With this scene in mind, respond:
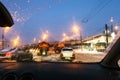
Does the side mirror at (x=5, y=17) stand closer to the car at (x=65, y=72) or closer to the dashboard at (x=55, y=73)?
the car at (x=65, y=72)

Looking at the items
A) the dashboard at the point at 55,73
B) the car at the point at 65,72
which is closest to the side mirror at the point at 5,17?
the car at the point at 65,72

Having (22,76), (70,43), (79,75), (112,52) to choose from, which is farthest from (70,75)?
(70,43)

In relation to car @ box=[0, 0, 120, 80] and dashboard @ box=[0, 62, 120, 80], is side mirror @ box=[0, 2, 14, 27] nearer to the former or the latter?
car @ box=[0, 0, 120, 80]

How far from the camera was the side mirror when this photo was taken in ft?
10.4

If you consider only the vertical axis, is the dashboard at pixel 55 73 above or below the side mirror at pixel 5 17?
below

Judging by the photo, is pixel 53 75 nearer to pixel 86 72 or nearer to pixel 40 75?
pixel 40 75

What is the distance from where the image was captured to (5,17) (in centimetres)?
325

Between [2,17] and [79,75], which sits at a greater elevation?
[2,17]

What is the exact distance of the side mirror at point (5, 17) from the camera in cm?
316

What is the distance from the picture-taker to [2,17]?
3.32 m

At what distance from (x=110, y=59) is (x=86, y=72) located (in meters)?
0.48

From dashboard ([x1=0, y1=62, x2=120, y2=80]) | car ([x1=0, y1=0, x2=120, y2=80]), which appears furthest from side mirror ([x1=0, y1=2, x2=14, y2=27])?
dashboard ([x1=0, y1=62, x2=120, y2=80])

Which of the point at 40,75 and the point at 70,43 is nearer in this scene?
the point at 40,75

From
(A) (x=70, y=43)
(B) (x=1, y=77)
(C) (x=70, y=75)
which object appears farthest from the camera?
(A) (x=70, y=43)
